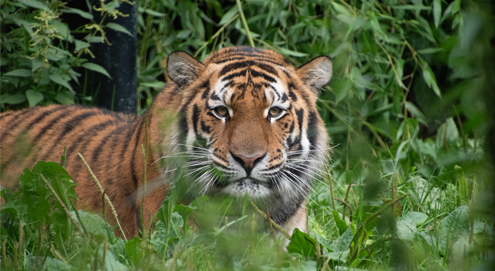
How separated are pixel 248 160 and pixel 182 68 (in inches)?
21.8

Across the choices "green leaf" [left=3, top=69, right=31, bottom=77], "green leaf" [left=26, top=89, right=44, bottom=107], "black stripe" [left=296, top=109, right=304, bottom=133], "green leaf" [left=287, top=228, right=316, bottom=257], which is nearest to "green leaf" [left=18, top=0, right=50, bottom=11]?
"green leaf" [left=3, top=69, right=31, bottom=77]

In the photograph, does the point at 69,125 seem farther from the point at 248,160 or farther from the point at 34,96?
the point at 248,160

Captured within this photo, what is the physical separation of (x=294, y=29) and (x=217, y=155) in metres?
1.86

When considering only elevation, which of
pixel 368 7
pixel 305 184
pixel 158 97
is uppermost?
pixel 368 7

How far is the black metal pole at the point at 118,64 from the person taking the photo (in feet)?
10.9

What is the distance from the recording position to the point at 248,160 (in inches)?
75.3

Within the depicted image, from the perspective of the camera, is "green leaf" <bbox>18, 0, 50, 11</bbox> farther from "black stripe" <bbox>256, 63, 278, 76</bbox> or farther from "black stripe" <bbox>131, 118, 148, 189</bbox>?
"black stripe" <bbox>256, 63, 278, 76</bbox>

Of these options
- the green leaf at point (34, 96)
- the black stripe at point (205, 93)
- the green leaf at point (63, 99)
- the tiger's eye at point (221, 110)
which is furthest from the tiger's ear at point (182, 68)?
the green leaf at point (63, 99)

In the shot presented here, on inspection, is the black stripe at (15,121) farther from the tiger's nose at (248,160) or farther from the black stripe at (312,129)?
the black stripe at (312,129)

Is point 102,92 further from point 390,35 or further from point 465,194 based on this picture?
point 465,194

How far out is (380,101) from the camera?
3652 mm

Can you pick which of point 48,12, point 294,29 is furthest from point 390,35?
point 48,12

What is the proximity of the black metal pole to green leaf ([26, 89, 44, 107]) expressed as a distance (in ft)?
1.46

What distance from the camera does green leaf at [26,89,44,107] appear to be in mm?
2928
